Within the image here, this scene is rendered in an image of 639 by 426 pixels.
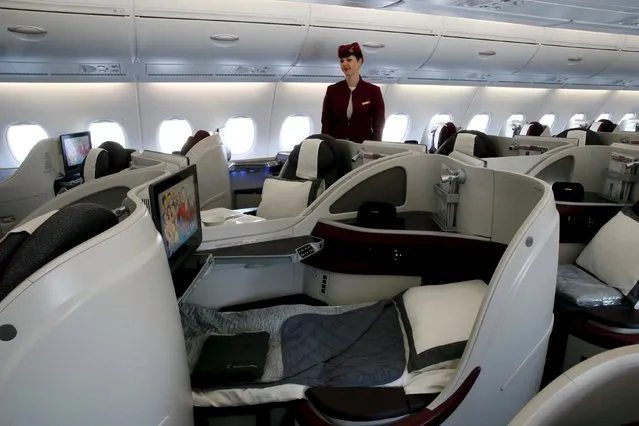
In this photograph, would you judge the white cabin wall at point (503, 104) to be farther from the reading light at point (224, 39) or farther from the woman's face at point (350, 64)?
the woman's face at point (350, 64)

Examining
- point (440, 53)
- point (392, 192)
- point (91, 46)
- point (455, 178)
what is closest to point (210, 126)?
point (91, 46)

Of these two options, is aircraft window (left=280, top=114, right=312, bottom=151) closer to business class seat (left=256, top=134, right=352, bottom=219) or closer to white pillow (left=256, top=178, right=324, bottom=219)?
business class seat (left=256, top=134, right=352, bottom=219)

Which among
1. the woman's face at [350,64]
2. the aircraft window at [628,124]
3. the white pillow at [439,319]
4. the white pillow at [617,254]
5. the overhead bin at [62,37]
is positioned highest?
the overhead bin at [62,37]

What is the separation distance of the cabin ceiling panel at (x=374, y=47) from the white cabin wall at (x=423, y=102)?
2638mm

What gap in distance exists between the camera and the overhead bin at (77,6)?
381cm

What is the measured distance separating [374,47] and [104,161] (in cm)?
389

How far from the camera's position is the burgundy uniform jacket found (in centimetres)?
374

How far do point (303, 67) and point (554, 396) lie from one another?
6.25 m

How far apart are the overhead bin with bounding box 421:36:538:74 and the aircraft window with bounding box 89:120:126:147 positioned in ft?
16.8

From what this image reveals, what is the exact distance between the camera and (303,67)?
6441mm

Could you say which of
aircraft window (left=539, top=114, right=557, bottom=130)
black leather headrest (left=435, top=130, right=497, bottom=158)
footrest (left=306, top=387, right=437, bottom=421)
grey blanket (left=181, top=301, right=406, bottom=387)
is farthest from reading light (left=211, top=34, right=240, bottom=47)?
aircraft window (left=539, top=114, right=557, bottom=130)

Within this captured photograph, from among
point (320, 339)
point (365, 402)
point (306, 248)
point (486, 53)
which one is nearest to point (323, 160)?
point (306, 248)

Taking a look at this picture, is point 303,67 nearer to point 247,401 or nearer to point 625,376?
point 247,401

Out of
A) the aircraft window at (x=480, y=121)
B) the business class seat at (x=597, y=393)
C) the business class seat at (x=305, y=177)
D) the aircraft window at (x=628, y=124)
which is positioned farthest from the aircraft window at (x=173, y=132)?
the aircraft window at (x=628, y=124)
